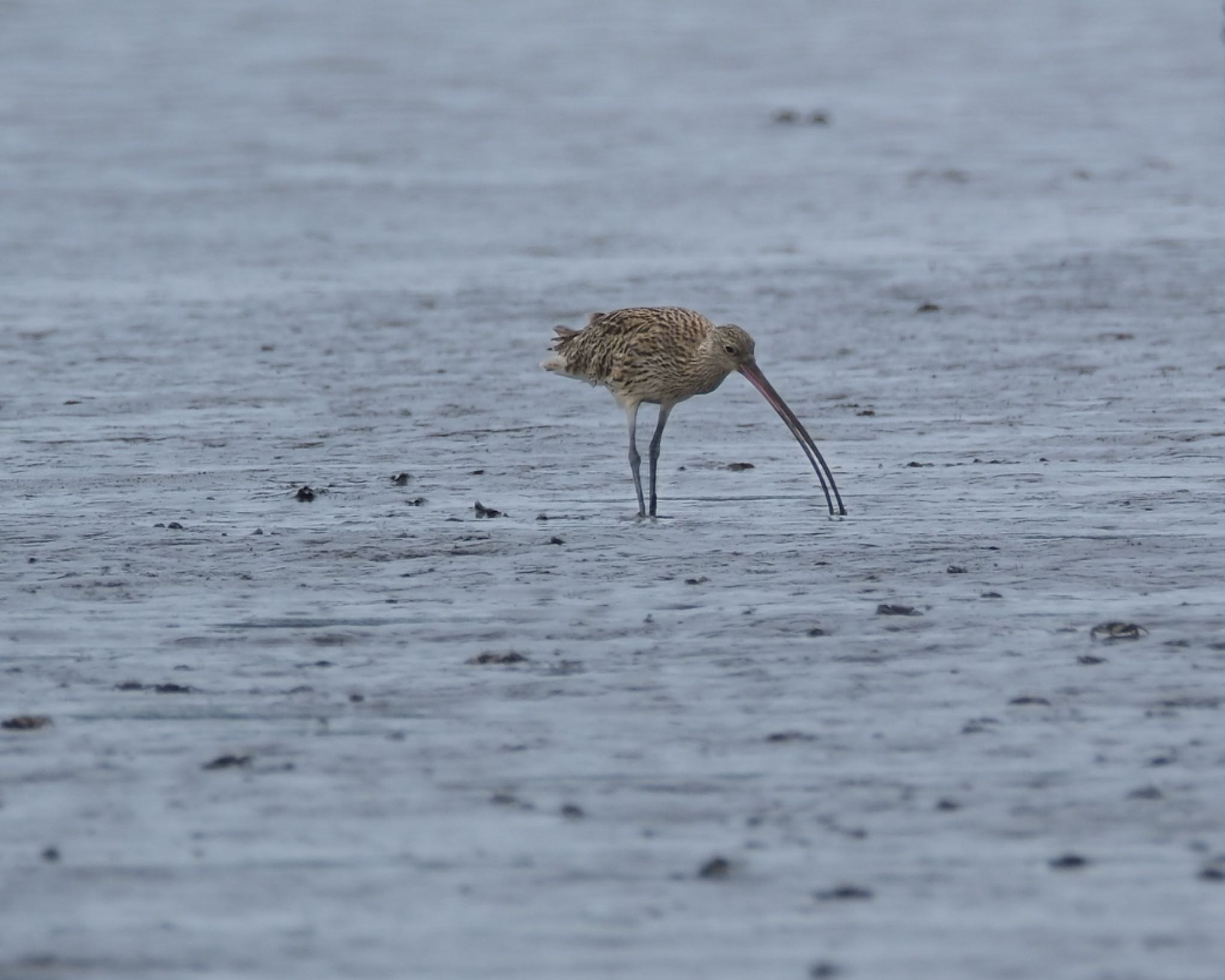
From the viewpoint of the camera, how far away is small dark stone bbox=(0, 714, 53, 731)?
7.00 metres

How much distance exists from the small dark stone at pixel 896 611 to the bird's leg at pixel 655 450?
2213 mm

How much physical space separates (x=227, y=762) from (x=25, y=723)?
0.74 m

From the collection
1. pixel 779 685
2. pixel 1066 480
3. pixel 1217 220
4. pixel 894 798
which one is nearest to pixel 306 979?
pixel 894 798

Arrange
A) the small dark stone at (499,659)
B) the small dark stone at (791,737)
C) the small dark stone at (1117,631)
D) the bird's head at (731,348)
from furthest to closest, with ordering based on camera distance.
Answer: the bird's head at (731,348) < the small dark stone at (1117,631) < the small dark stone at (499,659) < the small dark stone at (791,737)

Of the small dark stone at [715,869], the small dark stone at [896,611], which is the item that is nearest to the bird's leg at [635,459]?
the small dark stone at [896,611]

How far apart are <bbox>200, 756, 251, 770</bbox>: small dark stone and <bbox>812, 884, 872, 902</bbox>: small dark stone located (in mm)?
1744

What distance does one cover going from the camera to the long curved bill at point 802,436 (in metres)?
10.4

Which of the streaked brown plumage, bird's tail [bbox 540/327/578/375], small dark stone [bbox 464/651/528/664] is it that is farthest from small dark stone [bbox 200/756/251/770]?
bird's tail [bbox 540/327/578/375]

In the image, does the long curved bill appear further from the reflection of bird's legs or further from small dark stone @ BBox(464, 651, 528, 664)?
small dark stone @ BBox(464, 651, 528, 664)

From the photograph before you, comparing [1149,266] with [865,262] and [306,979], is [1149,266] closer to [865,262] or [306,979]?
[865,262]

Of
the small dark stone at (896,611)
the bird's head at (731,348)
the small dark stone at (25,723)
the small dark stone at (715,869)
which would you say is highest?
the bird's head at (731,348)

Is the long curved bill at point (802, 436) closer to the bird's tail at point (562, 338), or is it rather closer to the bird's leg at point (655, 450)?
the bird's leg at point (655, 450)

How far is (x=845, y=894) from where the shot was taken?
5570mm

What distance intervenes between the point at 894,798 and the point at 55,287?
1291 centimetres
